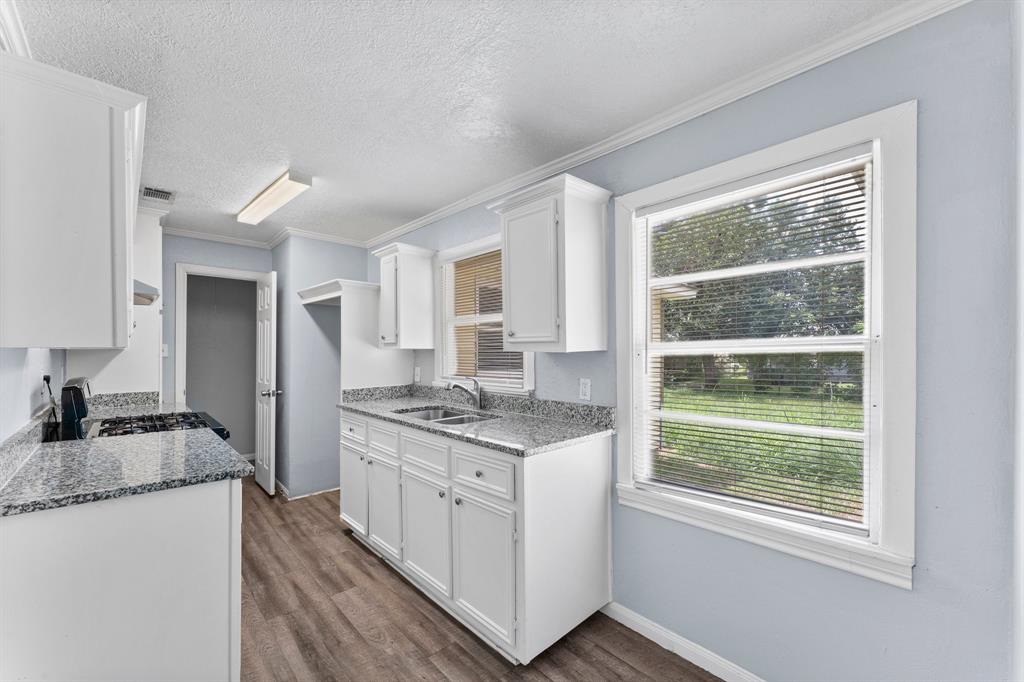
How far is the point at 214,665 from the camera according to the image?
1503 millimetres

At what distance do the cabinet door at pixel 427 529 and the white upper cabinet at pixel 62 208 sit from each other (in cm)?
159

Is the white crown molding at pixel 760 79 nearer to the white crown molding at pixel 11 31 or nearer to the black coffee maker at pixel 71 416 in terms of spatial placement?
the white crown molding at pixel 11 31

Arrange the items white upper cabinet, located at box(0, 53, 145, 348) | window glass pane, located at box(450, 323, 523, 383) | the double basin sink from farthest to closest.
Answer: window glass pane, located at box(450, 323, 523, 383), the double basin sink, white upper cabinet, located at box(0, 53, 145, 348)

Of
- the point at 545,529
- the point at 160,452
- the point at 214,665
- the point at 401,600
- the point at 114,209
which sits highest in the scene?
the point at 114,209

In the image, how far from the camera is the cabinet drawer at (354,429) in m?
3.22

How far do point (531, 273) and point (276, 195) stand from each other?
6.44ft

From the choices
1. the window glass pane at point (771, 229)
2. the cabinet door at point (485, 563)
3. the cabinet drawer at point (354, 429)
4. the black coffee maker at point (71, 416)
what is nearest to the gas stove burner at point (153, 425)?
the black coffee maker at point (71, 416)

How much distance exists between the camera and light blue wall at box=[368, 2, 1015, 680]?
1.38 m

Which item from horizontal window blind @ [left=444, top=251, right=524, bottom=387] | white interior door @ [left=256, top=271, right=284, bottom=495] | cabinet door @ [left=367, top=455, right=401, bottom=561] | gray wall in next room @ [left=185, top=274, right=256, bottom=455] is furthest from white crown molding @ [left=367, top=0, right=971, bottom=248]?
gray wall in next room @ [left=185, top=274, right=256, bottom=455]

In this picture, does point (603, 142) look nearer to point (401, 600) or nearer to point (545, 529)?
point (545, 529)

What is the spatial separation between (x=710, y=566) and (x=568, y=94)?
7.12ft

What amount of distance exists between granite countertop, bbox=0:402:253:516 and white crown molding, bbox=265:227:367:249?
2.54 m

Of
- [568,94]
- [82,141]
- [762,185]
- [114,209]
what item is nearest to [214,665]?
[114,209]

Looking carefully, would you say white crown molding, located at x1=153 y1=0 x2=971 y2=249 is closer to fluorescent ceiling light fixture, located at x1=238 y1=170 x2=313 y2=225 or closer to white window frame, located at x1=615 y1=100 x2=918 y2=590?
white window frame, located at x1=615 y1=100 x2=918 y2=590
